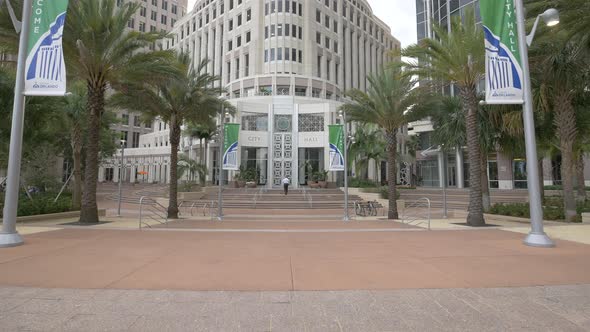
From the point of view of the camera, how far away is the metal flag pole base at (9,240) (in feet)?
27.7

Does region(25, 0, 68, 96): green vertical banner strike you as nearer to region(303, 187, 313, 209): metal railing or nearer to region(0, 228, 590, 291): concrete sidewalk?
region(0, 228, 590, 291): concrete sidewalk

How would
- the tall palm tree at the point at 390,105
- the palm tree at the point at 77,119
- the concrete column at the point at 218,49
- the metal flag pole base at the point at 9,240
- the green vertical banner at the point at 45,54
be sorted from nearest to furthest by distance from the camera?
1. the metal flag pole base at the point at 9,240
2. the green vertical banner at the point at 45,54
3. the tall palm tree at the point at 390,105
4. the palm tree at the point at 77,119
5. the concrete column at the point at 218,49

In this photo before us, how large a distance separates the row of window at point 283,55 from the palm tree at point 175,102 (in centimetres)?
2924

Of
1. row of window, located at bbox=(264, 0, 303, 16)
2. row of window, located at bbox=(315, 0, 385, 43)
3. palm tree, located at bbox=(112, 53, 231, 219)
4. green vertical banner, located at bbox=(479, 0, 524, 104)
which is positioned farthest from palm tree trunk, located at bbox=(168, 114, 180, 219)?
row of window, located at bbox=(315, 0, 385, 43)

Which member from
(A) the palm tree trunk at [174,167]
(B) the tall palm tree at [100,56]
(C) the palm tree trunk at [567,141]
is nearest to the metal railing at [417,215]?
(C) the palm tree trunk at [567,141]

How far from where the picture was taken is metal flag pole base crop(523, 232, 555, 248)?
8.69 metres

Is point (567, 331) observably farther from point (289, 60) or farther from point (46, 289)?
point (289, 60)

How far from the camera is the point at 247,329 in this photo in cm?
362

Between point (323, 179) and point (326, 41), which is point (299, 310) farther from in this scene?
point (326, 41)

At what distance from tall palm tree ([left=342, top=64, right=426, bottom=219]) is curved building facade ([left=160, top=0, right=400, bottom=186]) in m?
13.7

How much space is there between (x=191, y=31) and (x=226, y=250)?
2467 inches

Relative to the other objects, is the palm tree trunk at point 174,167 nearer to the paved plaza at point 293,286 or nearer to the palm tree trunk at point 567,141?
the paved plaza at point 293,286

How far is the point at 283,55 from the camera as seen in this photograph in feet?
153

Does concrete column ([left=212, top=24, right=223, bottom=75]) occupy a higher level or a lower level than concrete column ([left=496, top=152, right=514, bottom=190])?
higher
